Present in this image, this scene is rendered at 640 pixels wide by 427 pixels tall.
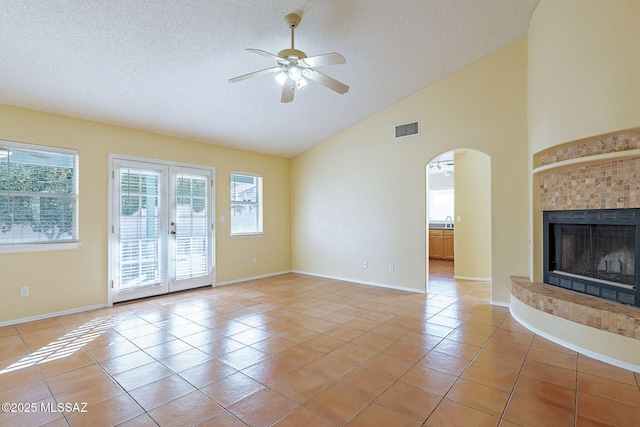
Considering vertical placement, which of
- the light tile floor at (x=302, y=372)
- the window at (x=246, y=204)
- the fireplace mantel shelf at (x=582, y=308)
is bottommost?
the light tile floor at (x=302, y=372)

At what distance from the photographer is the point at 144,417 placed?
6.47 ft

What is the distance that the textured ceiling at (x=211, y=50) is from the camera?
2.84 meters

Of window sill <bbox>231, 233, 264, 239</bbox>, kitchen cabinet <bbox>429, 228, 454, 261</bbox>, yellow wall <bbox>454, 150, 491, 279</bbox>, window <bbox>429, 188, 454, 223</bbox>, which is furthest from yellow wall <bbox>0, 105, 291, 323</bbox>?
window <bbox>429, 188, 454, 223</bbox>

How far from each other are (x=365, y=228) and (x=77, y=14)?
4665 millimetres

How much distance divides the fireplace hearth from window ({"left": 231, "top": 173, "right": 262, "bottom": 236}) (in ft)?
15.8

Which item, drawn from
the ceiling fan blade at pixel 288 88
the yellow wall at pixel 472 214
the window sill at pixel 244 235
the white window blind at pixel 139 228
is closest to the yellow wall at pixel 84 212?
the window sill at pixel 244 235

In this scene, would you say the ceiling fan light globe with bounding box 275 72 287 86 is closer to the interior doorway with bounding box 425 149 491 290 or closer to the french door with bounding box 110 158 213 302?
the french door with bounding box 110 158 213 302

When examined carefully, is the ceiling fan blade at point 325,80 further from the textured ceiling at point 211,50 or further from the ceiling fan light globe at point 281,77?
the textured ceiling at point 211,50

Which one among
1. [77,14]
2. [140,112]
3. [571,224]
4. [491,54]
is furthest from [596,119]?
[140,112]

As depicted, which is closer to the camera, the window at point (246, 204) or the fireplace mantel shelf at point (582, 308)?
the fireplace mantel shelf at point (582, 308)

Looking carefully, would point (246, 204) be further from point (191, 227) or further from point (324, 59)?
point (324, 59)

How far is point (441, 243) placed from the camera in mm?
8867

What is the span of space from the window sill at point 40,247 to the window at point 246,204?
248 cm

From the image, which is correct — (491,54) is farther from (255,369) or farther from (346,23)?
(255,369)
